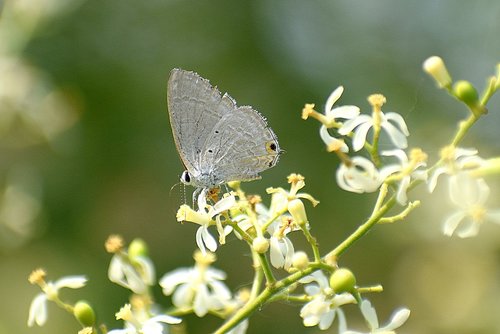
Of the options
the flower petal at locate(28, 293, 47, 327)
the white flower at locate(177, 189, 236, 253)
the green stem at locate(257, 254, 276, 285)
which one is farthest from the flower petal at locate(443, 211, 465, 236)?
the flower petal at locate(28, 293, 47, 327)

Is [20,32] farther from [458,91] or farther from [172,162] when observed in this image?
[458,91]

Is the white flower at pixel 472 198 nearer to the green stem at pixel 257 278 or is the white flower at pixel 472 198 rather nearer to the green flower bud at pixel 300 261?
the green flower bud at pixel 300 261

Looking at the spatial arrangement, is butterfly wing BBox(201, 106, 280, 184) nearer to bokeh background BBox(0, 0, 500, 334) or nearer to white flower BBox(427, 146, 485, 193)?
white flower BBox(427, 146, 485, 193)

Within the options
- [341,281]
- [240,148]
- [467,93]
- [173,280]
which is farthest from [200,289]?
[467,93]

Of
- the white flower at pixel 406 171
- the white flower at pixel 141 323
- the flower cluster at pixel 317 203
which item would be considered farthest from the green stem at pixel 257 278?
the white flower at pixel 406 171

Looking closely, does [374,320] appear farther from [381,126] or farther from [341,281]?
[381,126]
